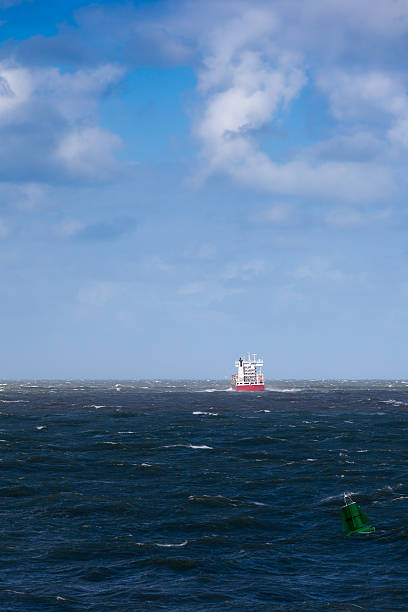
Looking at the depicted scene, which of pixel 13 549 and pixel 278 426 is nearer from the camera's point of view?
pixel 13 549

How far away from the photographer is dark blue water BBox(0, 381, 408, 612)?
27109 mm

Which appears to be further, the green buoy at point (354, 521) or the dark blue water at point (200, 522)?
the green buoy at point (354, 521)

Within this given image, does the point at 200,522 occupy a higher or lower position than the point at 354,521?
lower

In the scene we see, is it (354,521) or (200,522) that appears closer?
(354,521)

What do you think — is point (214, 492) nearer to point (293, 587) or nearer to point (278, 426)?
point (293, 587)

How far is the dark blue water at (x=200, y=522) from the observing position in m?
27.1

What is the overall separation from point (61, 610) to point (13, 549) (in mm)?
8828

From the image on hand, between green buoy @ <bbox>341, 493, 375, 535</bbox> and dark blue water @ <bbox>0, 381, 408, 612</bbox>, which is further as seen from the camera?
green buoy @ <bbox>341, 493, 375, 535</bbox>

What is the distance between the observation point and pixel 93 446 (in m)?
69.0

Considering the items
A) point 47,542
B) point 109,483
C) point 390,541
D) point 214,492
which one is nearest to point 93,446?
point 109,483

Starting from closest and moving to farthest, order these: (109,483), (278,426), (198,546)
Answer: (198,546) < (109,483) < (278,426)

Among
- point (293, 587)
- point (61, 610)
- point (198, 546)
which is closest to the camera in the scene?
point (61, 610)

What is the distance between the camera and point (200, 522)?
126ft

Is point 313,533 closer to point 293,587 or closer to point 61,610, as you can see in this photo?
point 293,587
